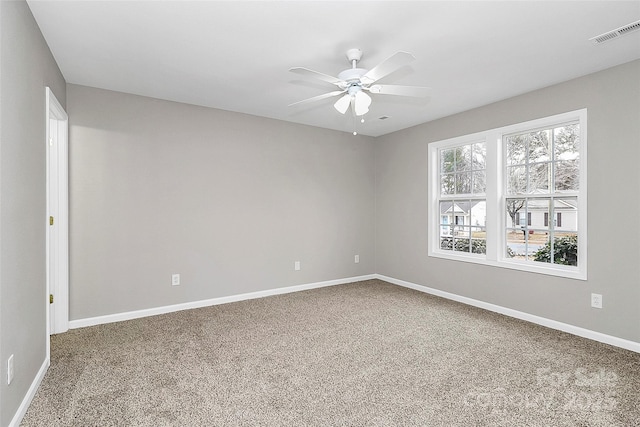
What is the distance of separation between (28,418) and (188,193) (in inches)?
102

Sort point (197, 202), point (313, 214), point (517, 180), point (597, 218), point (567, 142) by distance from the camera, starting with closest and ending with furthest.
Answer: point (597, 218)
point (567, 142)
point (517, 180)
point (197, 202)
point (313, 214)

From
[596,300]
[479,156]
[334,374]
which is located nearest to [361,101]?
[334,374]

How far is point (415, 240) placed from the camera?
5.07 meters

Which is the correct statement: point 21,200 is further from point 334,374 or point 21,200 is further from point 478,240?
point 478,240

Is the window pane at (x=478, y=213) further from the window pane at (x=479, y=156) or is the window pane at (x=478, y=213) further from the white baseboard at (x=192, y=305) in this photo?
the white baseboard at (x=192, y=305)

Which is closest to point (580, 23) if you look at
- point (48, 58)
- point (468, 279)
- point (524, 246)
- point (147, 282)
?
point (524, 246)

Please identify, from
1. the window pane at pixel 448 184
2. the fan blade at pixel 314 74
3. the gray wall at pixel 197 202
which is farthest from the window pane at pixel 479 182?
the fan blade at pixel 314 74

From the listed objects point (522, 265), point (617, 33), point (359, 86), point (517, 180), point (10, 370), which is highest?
point (617, 33)

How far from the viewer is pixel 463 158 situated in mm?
4574

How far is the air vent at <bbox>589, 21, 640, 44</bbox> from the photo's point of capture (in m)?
2.35

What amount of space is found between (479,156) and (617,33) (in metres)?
2.03

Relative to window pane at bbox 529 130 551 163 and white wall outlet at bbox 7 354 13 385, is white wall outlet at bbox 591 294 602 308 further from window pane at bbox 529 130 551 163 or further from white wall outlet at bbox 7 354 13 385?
white wall outlet at bbox 7 354 13 385

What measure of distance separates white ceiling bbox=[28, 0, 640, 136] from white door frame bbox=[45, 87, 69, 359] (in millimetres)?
628

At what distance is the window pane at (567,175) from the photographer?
11.2 feet
